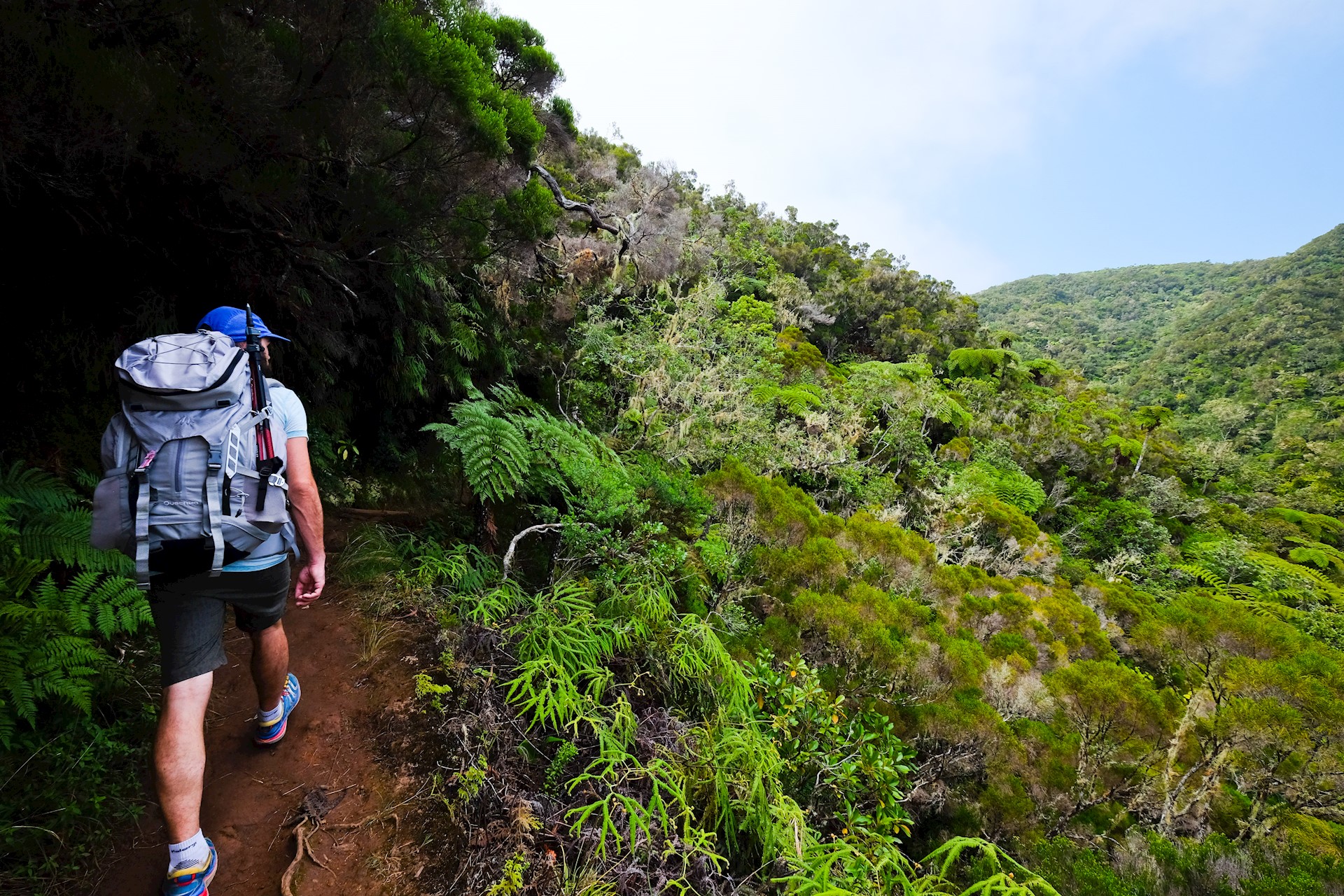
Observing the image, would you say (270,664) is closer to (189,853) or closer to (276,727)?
(276,727)

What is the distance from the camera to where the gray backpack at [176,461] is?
5.21ft

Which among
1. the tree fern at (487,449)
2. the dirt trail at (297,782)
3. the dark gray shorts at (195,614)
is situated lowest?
the dirt trail at (297,782)

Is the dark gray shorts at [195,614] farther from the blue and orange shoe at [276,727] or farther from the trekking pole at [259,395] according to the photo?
the blue and orange shoe at [276,727]

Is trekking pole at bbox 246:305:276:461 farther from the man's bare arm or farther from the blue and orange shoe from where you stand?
the blue and orange shoe

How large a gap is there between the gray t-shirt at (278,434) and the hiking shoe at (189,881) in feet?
3.05

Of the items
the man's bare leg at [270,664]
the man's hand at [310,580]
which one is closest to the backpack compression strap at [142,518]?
the man's hand at [310,580]

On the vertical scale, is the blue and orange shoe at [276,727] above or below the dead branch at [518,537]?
below

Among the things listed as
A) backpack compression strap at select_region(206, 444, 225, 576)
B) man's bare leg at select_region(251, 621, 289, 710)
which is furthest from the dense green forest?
backpack compression strap at select_region(206, 444, 225, 576)

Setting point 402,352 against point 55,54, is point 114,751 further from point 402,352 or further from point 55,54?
point 402,352

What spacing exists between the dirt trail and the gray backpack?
1.02 meters

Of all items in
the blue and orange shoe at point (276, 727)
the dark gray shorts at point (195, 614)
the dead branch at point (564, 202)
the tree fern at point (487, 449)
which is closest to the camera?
the dark gray shorts at point (195, 614)

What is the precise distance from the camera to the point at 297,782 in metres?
2.16

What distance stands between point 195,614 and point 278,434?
0.66m

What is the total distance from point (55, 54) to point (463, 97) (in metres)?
1.53
